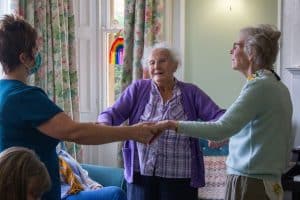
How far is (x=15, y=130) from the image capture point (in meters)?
1.67

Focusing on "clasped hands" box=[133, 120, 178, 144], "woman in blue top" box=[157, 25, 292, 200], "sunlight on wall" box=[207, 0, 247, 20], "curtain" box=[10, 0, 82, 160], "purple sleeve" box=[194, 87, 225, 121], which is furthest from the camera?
"sunlight on wall" box=[207, 0, 247, 20]

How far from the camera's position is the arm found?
166 centimetres

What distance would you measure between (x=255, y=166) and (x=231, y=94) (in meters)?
2.49

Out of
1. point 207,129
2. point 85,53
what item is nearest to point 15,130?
point 207,129

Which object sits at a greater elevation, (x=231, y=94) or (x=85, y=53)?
(x=85, y=53)

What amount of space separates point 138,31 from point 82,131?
8.03 feet

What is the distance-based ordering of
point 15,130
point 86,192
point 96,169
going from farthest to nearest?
point 96,169 → point 86,192 → point 15,130

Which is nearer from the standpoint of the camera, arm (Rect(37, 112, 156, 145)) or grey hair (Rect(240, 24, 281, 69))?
arm (Rect(37, 112, 156, 145))

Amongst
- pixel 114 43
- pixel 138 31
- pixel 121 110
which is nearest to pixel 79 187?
pixel 121 110

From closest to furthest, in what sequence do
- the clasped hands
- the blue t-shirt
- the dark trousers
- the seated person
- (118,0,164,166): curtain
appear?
1. the blue t-shirt
2. the clasped hands
3. the dark trousers
4. the seated person
5. (118,0,164,166): curtain

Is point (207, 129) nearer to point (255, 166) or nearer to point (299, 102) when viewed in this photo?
point (255, 166)

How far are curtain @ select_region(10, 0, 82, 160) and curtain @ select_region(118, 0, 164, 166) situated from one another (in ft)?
1.54

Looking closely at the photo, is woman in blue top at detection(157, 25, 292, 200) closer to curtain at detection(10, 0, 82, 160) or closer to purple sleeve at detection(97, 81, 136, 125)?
purple sleeve at detection(97, 81, 136, 125)

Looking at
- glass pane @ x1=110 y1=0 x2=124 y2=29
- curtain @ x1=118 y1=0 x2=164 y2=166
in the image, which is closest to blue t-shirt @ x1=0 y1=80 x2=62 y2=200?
curtain @ x1=118 y1=0 x2=164 y2=166
